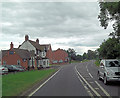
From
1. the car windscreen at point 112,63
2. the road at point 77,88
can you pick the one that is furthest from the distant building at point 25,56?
the car windscreen at point 112,63

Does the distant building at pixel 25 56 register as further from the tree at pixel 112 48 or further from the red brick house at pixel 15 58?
the tree at pixel 112 48

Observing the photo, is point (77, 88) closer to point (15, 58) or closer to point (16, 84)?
point (16, 84)

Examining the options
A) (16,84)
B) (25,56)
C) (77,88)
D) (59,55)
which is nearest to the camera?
(77,88)

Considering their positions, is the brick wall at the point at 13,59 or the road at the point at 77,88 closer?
the road at the point at 77,88

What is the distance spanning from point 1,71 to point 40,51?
32.0 m

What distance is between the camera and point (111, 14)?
19406 mm

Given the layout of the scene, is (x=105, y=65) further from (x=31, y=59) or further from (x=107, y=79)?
Result: (x=31, y=59)

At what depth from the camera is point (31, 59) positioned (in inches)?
1823

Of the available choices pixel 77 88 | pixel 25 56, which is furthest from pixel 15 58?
pixel 77 88

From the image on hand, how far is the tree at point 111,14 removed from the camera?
698 inches

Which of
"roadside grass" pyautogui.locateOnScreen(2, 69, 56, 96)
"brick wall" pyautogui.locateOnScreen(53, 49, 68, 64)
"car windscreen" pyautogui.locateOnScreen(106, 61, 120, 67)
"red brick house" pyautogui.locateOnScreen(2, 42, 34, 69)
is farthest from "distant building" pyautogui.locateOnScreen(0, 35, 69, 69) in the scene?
"brick wall" pyautogui.locateOnScreen(53, 49, 68, 64)

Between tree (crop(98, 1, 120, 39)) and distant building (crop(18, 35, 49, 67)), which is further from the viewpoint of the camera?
distant building (crop(18, 35, 49, 67))

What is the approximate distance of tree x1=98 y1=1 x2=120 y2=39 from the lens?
58.2 ft

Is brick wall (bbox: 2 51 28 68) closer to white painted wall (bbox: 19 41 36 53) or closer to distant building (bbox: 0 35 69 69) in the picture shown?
distant building (bbox: 0 35 69 69)
